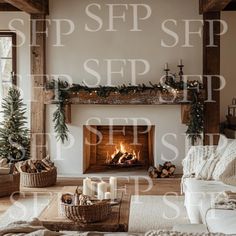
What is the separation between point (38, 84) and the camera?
7188 millimetres

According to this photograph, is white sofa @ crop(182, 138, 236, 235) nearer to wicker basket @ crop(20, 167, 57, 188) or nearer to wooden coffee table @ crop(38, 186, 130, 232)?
wooden coffee table @ crop(38, 186, 130, 232)

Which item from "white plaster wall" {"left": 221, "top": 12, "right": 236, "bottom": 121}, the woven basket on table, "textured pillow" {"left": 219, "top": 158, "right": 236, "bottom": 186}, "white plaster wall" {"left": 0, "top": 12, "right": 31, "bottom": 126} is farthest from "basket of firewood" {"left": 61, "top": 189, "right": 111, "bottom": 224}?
"white plaster wall" {"left": 221, "top": 12, "right": 236, "bottom": 121}

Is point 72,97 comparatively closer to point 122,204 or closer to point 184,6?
point 184,6

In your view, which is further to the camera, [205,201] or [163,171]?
[163,171]

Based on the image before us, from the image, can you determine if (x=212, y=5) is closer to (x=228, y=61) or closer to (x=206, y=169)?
(x=228, y=61)

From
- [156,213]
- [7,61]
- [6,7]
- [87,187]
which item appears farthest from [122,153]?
[87,187]

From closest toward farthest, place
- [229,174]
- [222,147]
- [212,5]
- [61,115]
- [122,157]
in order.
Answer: [229,174], [222,147], [212,5], [61,115], [122,157]

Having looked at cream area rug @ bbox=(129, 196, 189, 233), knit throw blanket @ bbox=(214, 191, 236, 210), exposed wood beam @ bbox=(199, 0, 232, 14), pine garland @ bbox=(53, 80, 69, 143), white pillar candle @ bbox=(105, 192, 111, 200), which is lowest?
cream area rug @ bbox=(129, 196, 189, 233)

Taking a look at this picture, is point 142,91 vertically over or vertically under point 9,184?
over

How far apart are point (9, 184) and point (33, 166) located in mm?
688

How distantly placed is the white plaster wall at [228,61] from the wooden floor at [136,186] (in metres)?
1.57

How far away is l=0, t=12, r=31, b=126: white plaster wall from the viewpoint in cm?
726

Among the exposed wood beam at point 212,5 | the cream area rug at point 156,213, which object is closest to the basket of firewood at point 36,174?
the cream area rug at point 156,213

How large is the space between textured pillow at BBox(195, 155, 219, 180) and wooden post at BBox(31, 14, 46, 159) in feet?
10.4
